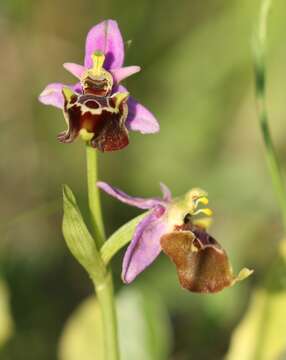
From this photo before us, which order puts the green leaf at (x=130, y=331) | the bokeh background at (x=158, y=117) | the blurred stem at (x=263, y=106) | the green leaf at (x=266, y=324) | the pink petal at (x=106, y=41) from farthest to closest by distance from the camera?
the bokeh background at (x=158, y=117) → the green leaf at (x=130, y=331) → the green leaf at (x=266, y=324) → the blurred stem at (x=263, y=106) → the pink petal at (x=106, y=41)

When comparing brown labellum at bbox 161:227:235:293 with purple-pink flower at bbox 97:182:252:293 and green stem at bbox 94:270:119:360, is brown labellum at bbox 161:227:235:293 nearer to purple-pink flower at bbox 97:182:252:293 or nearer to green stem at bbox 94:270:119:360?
purple-pink flower at bbox 97:182:252:293

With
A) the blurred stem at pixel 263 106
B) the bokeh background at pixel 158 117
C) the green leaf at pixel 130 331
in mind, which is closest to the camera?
the blurred stem at pixel 263 106

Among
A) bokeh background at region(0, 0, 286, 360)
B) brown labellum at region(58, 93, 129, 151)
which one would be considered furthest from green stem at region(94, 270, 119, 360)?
bokeh background at region(0, 0, 286, 360)

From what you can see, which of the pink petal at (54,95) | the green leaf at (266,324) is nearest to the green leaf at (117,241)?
the pink petal at (54,95)

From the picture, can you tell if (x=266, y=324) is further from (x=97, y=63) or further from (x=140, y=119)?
(x=97, y=63)

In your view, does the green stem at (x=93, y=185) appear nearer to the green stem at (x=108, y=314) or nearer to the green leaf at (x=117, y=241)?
the green leaf at (x=117, y=241)

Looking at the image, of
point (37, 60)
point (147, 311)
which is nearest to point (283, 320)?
point (147, 311)
